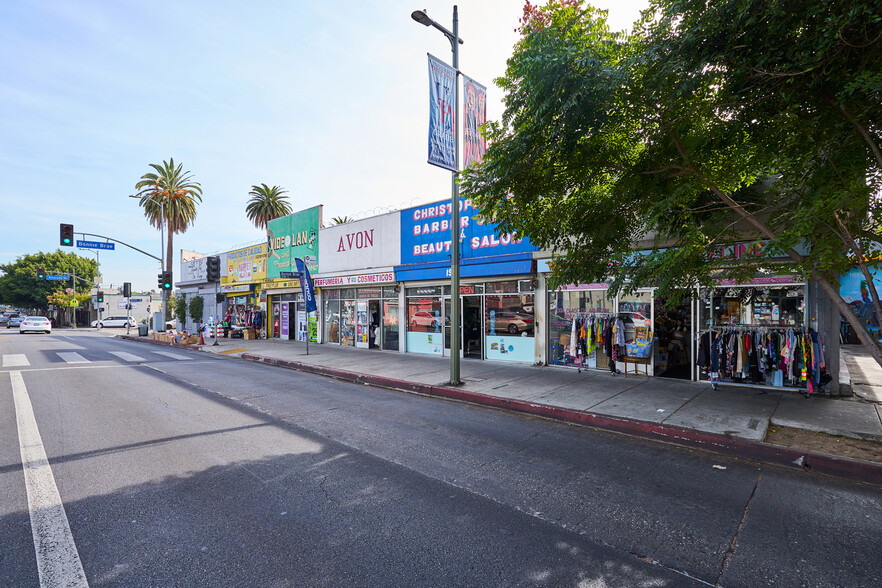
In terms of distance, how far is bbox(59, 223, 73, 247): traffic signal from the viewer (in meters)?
22.4

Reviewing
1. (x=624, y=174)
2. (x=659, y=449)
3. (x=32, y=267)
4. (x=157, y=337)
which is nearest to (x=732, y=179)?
(x=624, y=174)

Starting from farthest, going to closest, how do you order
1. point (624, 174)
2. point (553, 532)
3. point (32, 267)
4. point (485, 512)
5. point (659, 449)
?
point (32, 267), point (624, 174), point (659, 449), point (485, 512), point (553, 532)

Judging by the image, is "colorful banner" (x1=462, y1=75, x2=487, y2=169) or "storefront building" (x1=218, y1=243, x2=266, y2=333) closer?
"colorful banner" (x1=462, y1=75, x2=487, y2=169)

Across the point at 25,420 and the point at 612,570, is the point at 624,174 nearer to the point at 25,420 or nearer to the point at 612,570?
the point at 612,570

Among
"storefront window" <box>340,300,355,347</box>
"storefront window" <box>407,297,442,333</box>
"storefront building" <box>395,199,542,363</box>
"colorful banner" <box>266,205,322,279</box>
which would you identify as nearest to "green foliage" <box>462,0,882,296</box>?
"storefront building" <box>395,199,542,363</box>

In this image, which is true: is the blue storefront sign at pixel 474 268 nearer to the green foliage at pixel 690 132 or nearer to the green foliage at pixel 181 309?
the green foliage at pixel 690 132

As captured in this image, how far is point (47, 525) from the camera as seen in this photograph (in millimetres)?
3518

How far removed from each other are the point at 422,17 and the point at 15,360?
1831 cm

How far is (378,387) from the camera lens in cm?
1048

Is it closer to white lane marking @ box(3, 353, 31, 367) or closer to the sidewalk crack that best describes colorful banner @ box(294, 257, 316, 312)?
white lane marking @ box(3, 353, 31, 367)

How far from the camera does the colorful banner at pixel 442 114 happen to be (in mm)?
9094

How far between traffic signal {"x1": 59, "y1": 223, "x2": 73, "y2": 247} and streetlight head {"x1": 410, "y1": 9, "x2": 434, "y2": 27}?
23.8 meters

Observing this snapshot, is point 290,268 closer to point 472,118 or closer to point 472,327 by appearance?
point 472,327

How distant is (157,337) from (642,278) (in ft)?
90.9
